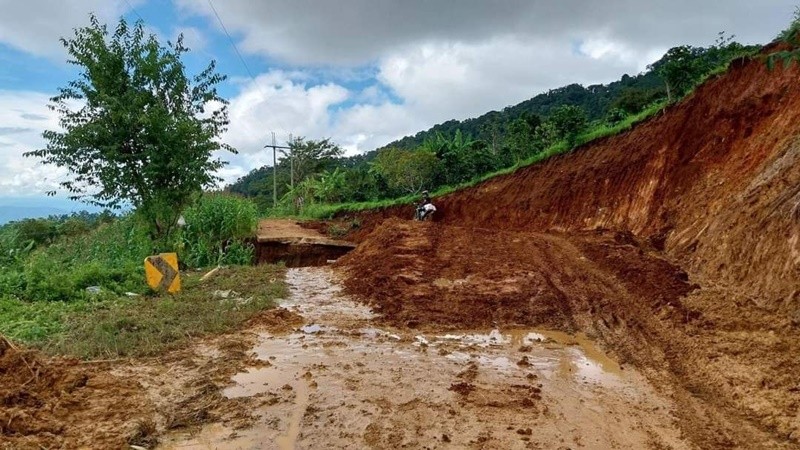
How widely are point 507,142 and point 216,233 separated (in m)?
14.9

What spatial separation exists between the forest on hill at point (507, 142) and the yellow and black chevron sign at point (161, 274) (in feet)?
41.5

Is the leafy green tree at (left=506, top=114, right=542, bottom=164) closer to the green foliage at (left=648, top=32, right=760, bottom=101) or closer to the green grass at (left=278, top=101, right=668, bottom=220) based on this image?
the green grass at (left=278, top=101, right=668, bottom=220)

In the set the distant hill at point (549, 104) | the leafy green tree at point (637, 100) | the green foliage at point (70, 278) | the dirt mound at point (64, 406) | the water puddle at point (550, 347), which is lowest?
the water puddle at point (550, 347)

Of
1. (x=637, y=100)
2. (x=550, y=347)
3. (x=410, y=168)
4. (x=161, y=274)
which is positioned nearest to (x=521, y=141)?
(x=637, y=100)

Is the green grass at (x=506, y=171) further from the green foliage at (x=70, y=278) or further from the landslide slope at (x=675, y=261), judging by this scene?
the green foliage at (x=70, y=278)

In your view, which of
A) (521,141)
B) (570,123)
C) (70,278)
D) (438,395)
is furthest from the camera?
(521,141)

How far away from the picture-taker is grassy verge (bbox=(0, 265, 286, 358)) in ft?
21.0

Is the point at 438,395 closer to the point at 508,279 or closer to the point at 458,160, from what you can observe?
the point at 508,279

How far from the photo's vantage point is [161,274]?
9.53 metres

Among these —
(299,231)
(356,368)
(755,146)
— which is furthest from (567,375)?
(299,231)

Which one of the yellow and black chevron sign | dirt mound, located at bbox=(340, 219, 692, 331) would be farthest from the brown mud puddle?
the yellow and black chevron sign

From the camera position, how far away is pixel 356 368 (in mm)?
5934

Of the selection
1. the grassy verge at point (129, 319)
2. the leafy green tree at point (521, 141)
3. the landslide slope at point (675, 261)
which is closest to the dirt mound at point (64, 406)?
the grassy verge at point (129, 319)

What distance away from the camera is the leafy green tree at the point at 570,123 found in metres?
17.8
